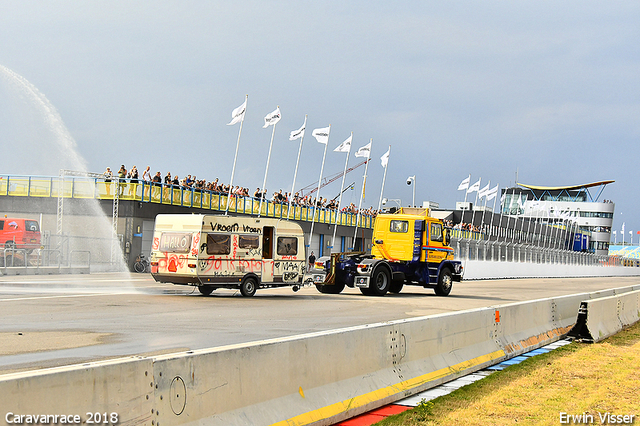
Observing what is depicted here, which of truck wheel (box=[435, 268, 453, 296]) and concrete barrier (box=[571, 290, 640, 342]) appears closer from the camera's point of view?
concrete barrier (box=[571, 290, 640, 342])

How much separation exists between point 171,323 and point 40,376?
10.8 metres

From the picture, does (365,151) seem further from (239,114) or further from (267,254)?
(267,254)

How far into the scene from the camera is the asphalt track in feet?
36.7

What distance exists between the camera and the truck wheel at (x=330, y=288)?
27.7 meters

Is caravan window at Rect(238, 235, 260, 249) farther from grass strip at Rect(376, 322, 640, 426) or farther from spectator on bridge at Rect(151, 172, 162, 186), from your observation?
spectator on bridge at Rect(151, 172, 162, 186)

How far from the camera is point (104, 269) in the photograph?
126 ft

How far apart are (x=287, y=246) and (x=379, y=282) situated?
4.08 metres

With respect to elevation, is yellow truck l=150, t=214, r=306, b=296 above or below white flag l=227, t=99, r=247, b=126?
below

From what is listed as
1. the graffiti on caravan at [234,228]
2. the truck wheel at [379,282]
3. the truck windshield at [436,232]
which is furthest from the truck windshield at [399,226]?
the graffiti on caravan at [234,228]

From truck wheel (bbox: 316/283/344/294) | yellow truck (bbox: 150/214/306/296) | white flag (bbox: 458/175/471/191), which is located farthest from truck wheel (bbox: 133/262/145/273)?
white flag (bbox: 458/175/471/191)

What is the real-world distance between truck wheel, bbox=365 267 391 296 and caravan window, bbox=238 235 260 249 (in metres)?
4.91

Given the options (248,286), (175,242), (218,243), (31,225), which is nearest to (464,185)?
(31,225)

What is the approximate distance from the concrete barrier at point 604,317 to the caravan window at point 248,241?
11.6 m

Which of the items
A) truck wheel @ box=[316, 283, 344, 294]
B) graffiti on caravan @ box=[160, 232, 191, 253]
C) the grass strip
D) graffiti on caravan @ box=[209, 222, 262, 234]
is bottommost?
truck wheel @ box=[316, 283, 344, 294]
